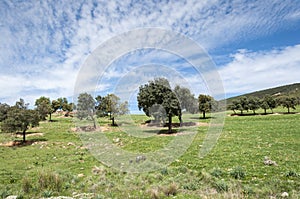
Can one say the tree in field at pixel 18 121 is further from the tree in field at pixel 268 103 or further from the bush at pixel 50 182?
the tree in field at pixel 268 103

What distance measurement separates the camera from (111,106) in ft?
175

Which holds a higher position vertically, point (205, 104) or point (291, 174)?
point (205, 104)

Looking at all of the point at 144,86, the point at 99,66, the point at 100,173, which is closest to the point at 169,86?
the point at 144,86

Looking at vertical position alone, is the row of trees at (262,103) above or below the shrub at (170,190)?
above

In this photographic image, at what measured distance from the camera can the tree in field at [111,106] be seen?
5294cm

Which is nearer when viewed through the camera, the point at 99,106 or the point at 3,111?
the point at 99,106

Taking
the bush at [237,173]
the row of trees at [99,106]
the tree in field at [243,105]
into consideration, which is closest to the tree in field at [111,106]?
the row of trees at [99,106]

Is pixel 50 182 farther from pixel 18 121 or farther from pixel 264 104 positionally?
pixel 264 104

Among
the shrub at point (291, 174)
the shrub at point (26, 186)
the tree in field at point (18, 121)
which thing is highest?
the tree in field at point (18, 121)

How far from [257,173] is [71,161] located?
50.0 ft

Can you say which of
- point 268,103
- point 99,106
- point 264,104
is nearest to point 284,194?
→ point 99,106

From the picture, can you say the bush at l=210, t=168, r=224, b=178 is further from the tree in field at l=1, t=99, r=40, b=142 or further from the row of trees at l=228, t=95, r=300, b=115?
the row of trees at l=228, t=95, r=300, b=115

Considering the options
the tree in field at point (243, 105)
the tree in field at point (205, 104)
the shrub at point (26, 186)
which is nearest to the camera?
the shrub at point (26, 186)

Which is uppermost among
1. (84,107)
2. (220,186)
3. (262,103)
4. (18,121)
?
(84,107)
